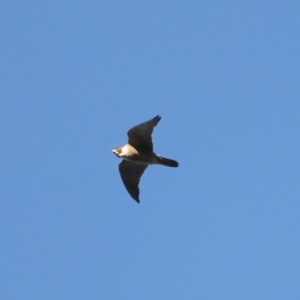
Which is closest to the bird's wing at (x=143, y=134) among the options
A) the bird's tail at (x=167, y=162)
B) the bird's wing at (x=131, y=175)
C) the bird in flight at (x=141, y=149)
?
the bird in flight at (x=141, y=149)

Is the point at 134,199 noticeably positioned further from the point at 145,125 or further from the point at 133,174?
the point at 145,125

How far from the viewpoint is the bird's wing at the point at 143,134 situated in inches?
796

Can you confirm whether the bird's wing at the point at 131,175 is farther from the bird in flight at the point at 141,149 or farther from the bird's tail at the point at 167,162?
the bird's tail at the point at 167,162

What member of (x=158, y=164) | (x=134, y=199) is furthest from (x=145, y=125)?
(x=134, y=199)

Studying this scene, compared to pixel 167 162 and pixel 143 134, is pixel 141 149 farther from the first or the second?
pixel 167 162

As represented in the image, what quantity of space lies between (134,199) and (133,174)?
67 centimetres

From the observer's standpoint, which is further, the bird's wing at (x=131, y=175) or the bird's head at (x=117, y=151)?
the bird's wing at (x=131, y=175)

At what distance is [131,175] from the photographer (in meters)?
22.1

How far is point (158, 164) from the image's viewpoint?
2097 centimetres

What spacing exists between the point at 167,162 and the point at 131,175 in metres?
1.65

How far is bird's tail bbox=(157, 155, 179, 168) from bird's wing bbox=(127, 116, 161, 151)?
13.7 inches

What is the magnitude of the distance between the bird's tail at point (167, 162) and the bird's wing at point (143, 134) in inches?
13.7

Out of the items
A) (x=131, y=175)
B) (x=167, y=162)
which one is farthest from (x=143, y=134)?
(x=131, y=175)

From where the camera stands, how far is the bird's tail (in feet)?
67.8
